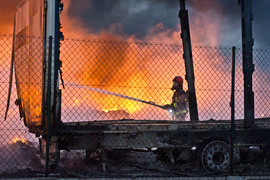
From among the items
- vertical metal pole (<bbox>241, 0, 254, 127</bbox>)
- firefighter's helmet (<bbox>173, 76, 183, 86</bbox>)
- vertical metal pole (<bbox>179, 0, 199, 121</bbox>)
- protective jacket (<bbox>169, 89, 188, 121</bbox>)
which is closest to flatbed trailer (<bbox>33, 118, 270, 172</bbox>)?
vertical metal pole (<bbox>241, 0, 254, 127</bbox>)

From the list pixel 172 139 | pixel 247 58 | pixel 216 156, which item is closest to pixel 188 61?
pixel 247 58

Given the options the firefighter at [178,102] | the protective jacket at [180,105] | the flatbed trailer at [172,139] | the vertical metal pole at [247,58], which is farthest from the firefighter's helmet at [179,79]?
the vertical metal pole at [247,58]

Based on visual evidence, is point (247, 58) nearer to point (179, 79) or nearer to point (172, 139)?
point (172, 139)

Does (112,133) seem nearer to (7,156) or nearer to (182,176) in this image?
(182,176)

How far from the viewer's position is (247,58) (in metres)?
8.58

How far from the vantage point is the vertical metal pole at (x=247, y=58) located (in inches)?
336

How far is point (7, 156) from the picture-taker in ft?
33.8

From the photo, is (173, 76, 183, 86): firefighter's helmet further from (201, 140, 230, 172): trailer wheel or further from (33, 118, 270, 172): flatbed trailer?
(201, 140, 230, 172): trailer wheel

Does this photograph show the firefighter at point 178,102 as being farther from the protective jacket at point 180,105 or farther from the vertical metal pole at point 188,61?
the vertical metal pole at point 188,61

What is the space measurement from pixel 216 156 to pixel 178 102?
301cm

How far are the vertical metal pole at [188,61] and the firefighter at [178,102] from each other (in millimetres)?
990

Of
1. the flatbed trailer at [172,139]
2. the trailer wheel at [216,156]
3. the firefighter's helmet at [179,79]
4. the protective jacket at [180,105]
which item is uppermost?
the firefighter's helmet at [179,79]

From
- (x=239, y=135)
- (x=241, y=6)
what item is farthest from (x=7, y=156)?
(x=241, y=6)

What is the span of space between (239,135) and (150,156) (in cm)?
248
